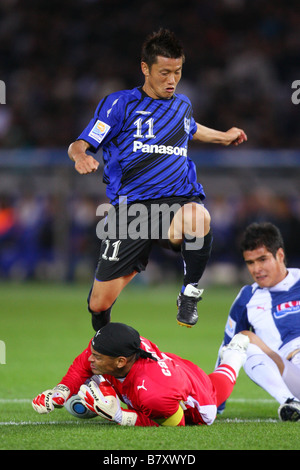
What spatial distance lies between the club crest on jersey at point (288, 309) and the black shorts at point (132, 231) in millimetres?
1093

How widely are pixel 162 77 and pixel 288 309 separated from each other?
206 centimetres

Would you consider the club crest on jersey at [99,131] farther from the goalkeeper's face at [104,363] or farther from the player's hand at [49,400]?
the player's hand at [49,400]

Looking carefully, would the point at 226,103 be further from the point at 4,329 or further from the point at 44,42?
the point at 4,329

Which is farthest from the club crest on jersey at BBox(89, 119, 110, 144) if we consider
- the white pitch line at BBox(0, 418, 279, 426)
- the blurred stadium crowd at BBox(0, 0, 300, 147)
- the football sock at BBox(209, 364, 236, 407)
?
the blurred stadium crowd at BBox(0, 0, 300, 147)

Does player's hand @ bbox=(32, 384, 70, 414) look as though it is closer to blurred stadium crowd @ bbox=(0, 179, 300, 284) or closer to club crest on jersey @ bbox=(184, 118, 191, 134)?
club crest on jersey @ bbox=(184, 118, 191, 134)

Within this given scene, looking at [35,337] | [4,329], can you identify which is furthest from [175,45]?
[4,329]

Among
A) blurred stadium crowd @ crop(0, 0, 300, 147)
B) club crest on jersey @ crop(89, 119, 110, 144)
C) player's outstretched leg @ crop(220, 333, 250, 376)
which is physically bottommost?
player's outstretched leg @ crop(220, 333, 250, 376)

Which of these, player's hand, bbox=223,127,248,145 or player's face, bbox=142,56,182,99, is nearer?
player's face, bbox=142,56,182,99

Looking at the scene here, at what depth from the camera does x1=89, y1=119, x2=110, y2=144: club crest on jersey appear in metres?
Answer: 5.41

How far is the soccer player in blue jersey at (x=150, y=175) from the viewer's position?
5.50 meters

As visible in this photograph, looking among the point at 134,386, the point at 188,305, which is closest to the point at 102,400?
the point at 134,386

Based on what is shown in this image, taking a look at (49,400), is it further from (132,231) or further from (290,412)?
(290,412)

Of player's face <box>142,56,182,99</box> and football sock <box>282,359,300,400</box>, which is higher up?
player's face <box>142,56,182,99</box>

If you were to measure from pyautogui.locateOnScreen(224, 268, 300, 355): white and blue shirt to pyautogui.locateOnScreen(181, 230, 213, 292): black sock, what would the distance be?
1.87ft
